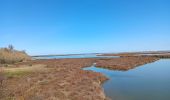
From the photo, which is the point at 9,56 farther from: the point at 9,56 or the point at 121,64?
the point at 121,64

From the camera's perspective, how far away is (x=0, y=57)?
185ft

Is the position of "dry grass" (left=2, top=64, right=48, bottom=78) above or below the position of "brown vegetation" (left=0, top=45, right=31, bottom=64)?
below

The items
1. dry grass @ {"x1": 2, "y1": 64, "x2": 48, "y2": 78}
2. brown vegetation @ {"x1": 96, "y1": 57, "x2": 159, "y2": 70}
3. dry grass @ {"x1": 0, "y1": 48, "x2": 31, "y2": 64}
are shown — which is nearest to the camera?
dry grass @ {"x1": 2, "y1": 64, "x2": 48, "y2": 78}

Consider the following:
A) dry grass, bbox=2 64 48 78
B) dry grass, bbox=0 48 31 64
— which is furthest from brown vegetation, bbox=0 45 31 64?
dry grass, bbox=2 64 48 78

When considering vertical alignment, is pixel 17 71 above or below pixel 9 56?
below

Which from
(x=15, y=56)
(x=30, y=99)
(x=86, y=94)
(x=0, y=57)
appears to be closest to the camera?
(x=30, y=99)

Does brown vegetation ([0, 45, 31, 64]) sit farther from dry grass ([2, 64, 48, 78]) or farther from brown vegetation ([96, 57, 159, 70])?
brown vegetation ([96, 57, 159, 70])

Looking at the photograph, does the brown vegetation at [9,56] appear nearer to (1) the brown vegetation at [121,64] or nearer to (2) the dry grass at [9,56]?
(2) the dry grass at [9,56]

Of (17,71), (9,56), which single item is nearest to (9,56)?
(9,56)

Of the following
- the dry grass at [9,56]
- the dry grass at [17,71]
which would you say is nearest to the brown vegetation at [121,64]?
the dry grass at [17,71]

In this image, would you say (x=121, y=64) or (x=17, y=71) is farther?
(x=121, y=64)

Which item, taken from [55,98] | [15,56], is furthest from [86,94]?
[15,56]

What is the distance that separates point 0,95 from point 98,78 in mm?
17023

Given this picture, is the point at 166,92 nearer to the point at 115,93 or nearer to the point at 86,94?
the point at 115,93
